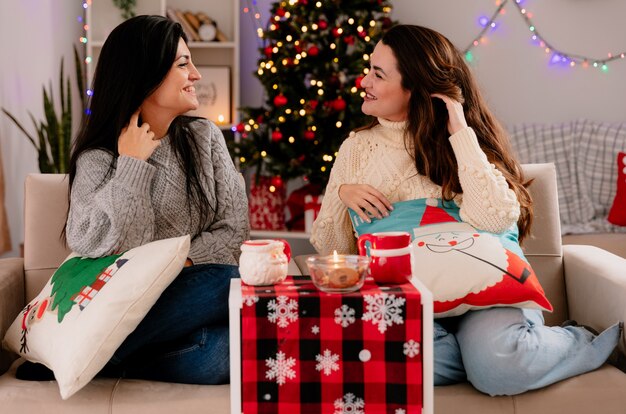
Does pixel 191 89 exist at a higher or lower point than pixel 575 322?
higher

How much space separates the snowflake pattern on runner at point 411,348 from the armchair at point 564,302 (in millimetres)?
295

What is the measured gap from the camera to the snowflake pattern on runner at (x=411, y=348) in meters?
1.48

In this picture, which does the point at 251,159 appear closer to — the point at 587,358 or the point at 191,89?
the point at 191,89

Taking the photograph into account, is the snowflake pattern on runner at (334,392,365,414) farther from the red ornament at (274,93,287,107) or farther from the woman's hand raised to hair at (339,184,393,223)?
the red ornament at (274,93,287,107)

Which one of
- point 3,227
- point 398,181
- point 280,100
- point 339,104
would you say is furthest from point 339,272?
point 3,227

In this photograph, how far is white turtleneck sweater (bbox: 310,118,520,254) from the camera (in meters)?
1.97

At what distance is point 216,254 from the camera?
2.06 m

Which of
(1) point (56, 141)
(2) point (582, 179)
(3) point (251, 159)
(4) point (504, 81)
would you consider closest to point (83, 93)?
(1) point (56, 141)

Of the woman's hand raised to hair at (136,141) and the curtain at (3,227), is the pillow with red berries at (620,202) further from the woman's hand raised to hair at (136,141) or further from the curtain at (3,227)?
the curtain at (3,227)

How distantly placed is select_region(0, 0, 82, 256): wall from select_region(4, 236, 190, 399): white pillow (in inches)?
92.1

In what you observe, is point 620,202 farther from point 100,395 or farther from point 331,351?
point 100,395

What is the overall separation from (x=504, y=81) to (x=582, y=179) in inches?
34.7

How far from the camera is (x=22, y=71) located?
4098 mm

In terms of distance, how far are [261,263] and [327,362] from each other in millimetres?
219
